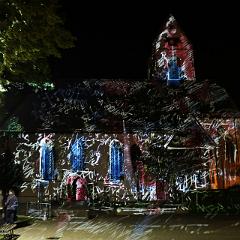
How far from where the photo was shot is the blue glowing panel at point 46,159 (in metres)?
31.9

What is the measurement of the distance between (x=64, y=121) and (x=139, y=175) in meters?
6.96

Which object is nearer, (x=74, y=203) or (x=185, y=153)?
(x=74, y=203)

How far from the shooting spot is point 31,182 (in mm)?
31203

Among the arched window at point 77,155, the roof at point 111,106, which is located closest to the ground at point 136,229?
the arched window at point 77,155

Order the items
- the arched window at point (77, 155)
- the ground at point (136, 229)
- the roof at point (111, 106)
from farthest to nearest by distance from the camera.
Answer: the roof at point (111, 106)
the arched window at point (77, 155)
the ground at point (136, 229)

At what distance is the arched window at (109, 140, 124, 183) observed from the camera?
32.4 metres

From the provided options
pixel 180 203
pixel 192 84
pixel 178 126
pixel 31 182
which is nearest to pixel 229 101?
pixel 192 84

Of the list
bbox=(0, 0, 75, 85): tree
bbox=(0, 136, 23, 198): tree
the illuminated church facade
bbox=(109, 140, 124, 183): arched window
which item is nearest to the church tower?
the illuminated church facade

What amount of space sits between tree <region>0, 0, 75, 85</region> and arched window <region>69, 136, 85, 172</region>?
49.7ft

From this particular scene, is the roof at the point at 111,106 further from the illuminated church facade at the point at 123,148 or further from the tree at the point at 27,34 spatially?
the tree at the point at 27,34

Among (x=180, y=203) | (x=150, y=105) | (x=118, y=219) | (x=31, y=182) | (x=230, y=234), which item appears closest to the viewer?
(x=230, y=234)

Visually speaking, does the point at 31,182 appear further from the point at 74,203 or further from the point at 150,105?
the point at 150,105

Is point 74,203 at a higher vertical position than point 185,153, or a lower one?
lower

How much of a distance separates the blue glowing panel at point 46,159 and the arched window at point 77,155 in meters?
1.47
